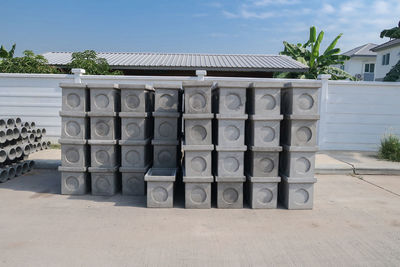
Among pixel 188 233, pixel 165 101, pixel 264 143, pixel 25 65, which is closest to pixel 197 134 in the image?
pixel 165 101

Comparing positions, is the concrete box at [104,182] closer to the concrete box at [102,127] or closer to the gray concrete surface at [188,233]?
the gray concrete surface at [188,233]

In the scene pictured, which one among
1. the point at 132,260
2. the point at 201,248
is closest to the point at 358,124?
the point at 201,248

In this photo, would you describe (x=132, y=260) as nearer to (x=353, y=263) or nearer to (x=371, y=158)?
(x=353, y=263)

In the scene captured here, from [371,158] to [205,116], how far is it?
20.4 feet

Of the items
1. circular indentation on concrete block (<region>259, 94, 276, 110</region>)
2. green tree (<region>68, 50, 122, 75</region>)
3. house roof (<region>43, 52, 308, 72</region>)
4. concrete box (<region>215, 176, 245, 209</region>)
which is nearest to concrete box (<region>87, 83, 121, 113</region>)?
concrete box (<region>215, 176, 245, 209</region>)

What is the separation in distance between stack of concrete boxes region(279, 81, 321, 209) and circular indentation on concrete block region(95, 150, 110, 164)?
3.18 m

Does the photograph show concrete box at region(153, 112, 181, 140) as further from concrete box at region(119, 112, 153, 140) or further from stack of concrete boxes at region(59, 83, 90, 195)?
stack of concrete boxes at region(59, 83, 90, 195)

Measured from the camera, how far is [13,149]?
22.8ft

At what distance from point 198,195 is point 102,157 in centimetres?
194

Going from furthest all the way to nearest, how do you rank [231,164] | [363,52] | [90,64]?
[363,52] → [90,64] → [231,164]

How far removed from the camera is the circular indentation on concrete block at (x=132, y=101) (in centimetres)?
578

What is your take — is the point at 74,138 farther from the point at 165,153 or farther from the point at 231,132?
the point at 231,132

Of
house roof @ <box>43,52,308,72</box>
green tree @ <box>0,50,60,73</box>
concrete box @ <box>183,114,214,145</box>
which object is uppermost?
house roof @ <box>43,52,308,72</box>

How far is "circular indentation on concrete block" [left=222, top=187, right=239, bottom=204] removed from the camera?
5328mm
